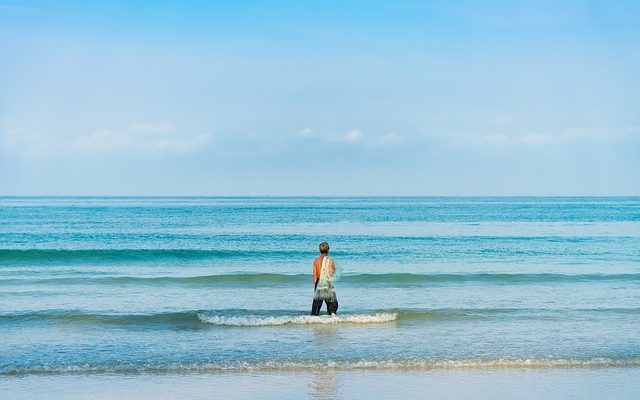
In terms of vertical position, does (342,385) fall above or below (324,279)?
below

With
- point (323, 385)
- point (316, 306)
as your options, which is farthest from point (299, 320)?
point (323, 385)

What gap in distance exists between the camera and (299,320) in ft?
51.2

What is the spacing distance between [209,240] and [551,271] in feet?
64.7

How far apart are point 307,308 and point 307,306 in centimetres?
33

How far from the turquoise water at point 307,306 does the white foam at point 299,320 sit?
4 centimetres

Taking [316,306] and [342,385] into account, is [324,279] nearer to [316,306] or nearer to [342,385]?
[316,306]

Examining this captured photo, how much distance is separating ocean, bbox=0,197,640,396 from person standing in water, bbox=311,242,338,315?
26 centimetres

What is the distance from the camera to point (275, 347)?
1319 cm

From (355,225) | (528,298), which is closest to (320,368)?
(528,298)

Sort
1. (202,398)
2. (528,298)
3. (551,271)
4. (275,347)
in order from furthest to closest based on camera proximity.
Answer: (551,271) → (528,298) → (275,347) → (202,398)

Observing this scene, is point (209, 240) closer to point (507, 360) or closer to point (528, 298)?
point (528, 298)

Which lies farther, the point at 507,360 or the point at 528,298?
the point at 528,298

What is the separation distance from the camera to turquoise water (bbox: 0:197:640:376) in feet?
40.6

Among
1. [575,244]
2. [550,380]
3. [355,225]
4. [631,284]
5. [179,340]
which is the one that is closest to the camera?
[550,380]
